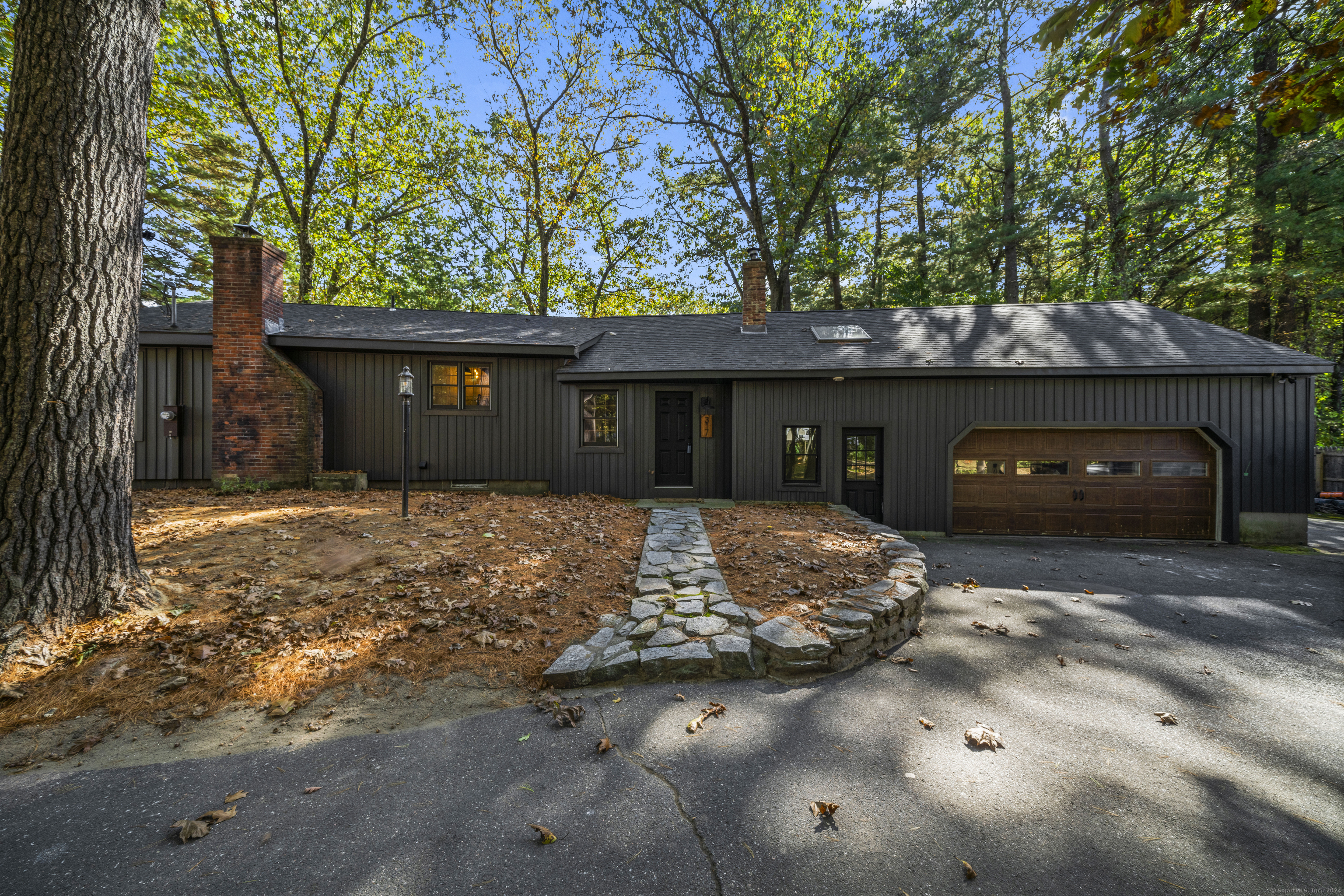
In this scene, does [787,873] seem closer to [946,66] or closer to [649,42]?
[946,66]

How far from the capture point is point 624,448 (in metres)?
9.23

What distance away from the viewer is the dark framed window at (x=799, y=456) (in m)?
8.89

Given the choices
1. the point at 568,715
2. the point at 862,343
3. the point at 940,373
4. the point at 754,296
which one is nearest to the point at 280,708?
the point at 568,715

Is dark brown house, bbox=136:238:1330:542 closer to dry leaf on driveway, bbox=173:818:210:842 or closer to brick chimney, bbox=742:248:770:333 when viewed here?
brick chimney, bbox=742:248:770:333

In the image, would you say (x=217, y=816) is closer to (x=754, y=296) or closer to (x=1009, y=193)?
(x=754, y=296)

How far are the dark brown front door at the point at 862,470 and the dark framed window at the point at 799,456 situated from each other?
60 centimetres

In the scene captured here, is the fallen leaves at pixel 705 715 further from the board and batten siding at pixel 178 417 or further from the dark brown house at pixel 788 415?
the board and batten siding at pixel 178 417

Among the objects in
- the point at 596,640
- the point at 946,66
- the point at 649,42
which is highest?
the point at 649,42

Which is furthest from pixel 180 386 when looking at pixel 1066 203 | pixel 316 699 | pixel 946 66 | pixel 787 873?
pixel 1066 203

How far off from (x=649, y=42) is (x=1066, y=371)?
1626cm

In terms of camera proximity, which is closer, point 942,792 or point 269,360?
point 942,792

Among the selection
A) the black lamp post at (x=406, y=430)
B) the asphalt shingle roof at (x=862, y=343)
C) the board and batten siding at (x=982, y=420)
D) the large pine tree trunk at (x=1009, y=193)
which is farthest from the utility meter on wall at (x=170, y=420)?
the large pine tree trunk at (x=1009, y=193)

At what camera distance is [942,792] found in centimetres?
207

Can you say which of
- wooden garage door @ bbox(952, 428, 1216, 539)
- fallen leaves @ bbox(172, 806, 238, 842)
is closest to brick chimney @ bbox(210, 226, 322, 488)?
fallen leaves @ bbox(172, 806, 238, 842)
